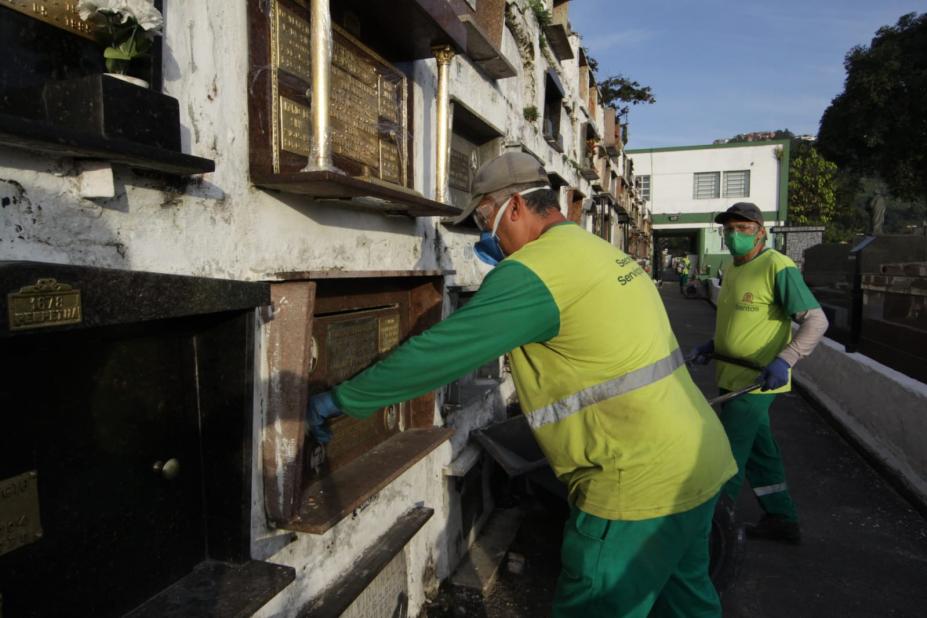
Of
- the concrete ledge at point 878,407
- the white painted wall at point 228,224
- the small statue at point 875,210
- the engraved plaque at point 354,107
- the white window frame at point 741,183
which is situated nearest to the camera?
the white painted wall at point 228,224

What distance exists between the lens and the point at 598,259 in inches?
82.9

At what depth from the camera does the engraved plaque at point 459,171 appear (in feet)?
14.3

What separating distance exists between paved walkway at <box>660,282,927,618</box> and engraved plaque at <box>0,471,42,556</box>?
359cm

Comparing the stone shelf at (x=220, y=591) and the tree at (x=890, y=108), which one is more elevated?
the tree at (x=890, y=108)

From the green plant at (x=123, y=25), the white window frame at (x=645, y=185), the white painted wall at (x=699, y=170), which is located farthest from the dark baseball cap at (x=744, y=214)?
the white window frame at (x=645, y=185)

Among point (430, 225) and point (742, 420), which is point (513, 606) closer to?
point (742, 420)

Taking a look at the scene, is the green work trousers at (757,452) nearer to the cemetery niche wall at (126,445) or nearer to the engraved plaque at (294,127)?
the cemetery niche wall at (126,445)

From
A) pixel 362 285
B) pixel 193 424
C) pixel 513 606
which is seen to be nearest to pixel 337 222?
pixel 362 285

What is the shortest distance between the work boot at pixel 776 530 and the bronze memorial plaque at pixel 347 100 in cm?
356

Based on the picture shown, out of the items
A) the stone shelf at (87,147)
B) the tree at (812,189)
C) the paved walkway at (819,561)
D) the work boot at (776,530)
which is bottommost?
the paved walkway at (819,561)

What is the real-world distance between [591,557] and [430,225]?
223cm

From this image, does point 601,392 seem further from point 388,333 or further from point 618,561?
point 388,333

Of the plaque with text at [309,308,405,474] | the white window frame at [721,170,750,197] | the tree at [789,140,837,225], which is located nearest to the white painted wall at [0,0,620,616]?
the plaque with text at [309,308,405,474]

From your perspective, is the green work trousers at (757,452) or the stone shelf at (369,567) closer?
the stone shelf at (369,567)
